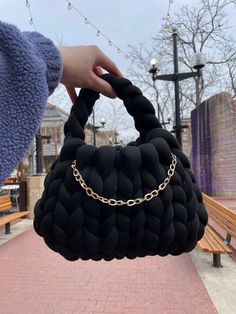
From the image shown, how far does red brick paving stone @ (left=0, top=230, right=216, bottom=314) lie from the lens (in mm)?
3572

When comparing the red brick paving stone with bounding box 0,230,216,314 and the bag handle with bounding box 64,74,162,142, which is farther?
the red brick paving stone with bounding box 0,230,216,314

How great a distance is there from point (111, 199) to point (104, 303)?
10.3ft

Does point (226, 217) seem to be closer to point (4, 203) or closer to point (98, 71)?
point (98, 71)

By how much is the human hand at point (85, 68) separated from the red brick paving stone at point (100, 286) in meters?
2.92

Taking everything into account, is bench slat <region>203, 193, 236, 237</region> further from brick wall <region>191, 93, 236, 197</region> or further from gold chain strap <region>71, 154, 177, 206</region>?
gold chain strap <region>71, 154, 177, 206</region>

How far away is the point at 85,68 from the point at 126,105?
0.68ft

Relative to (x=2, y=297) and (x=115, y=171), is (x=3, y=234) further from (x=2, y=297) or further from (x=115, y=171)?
(x=115, y=171)

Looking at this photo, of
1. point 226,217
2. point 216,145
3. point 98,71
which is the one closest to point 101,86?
point 98,71

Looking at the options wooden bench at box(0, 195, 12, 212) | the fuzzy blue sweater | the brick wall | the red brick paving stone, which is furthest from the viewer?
the brick wall

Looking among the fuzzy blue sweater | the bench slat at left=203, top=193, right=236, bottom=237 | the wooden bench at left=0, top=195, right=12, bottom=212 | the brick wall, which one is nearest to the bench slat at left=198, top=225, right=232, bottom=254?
the bench slat at left=203, top=193, right=236, bottom=237

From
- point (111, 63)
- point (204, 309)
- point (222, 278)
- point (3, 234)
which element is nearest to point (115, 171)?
point (111, 63)

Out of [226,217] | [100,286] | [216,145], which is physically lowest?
[100,286]

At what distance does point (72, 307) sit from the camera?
3607mm

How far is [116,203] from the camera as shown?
2.96 ft
